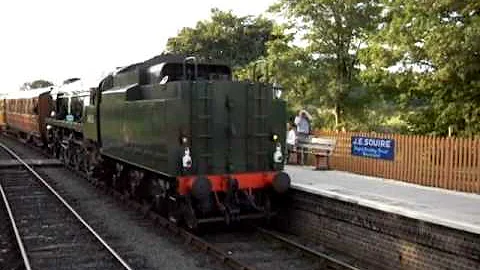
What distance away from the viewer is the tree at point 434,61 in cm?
1503

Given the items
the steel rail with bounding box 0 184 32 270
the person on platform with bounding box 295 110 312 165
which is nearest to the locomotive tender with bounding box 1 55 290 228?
the steel rail with bounding box 0 184 32 270

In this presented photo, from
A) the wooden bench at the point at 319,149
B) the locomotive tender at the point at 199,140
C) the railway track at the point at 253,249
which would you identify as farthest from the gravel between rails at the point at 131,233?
the wooden bench at the point at 319,149

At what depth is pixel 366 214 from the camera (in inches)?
356

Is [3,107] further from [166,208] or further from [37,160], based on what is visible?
[166,208]

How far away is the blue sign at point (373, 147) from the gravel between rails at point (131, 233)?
5.27m

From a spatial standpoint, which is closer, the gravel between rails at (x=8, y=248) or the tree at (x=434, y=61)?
the gravel between rails at (x=8, y=248)

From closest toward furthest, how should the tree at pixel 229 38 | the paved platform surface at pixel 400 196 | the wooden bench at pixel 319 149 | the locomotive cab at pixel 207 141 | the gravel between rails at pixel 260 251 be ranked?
the paved platform surface at pixel 400 196, the gravel between rails at pixel 260 251, the locomotive cab at pixel 207 141, the wooden bench at pixel 319 149, the tree at pixel 229 38

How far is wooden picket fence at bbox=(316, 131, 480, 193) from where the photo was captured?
11.2 meters

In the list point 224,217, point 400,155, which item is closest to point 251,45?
point 400,155

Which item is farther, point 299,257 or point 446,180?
point 446,180

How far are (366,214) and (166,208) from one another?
4100mm

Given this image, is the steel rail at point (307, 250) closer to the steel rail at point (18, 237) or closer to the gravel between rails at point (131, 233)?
the gravel between rails at point (131, 233)

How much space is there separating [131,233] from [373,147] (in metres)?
5.89

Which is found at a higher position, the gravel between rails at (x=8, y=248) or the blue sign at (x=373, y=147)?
the blue sign at (x=373, y=147)
